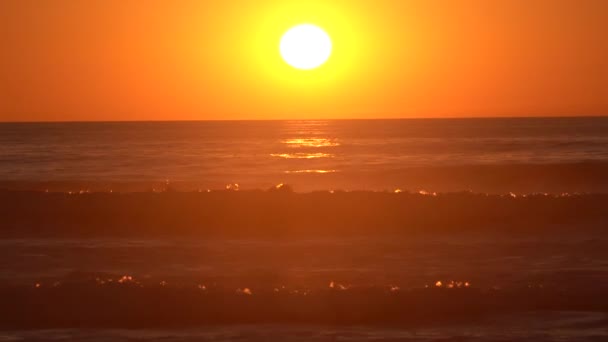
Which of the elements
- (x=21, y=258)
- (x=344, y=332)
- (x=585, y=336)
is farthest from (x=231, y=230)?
(x=585, y=336)

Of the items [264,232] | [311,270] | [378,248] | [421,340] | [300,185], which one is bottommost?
[421,340]

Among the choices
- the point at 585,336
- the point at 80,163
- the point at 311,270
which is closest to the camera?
the point at 585,336

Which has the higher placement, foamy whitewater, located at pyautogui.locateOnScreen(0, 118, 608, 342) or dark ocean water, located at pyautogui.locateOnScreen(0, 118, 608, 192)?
dark ocean water, located at pyautogui.locateOnScreen(0, 118, 608, 192)

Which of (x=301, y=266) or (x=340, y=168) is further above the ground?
(x=340, y=168)

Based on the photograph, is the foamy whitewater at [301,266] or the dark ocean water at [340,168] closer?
the foamy whitewater at [301,266]

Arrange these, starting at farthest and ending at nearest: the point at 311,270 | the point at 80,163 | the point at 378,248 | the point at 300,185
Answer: the point at 80,163
the point at 300,185
the point at 378,248
the point at 311,270

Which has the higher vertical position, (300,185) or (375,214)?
(300,185)

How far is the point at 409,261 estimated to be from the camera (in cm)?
1337

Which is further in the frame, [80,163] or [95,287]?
[80,163]

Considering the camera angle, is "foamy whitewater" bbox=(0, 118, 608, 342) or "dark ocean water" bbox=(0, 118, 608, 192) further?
"dark ocean water" bbox=(0, 118, 608, 192)

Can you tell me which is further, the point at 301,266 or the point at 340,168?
the point at 340,168

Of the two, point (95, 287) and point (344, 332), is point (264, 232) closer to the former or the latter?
point (95, 287)

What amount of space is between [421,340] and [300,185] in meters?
23.3

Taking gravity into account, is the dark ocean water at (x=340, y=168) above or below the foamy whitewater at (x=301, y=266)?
above
